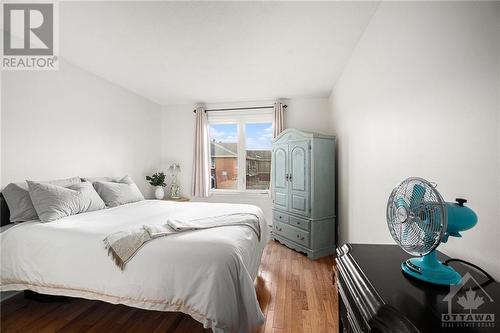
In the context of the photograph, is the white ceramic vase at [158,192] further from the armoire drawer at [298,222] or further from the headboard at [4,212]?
the armoire drawer at [298,222]

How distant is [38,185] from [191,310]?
1.95 metres

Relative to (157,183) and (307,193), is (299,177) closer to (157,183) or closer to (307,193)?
(307,193)

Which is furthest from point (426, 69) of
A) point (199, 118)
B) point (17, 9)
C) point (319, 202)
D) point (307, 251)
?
point (199, 118)

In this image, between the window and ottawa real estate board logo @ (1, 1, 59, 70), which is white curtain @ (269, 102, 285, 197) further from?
ottawa real estate board logo @ (1, 1, 59, 70)

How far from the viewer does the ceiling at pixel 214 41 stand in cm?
180

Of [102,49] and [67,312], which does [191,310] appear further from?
[102,49]

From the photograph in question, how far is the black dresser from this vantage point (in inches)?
21.6

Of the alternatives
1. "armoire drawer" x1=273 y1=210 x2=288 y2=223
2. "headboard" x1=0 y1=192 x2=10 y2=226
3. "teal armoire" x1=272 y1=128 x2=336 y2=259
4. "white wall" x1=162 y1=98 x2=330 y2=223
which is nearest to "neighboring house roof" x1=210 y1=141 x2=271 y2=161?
"white wall" x1=162 y1=98 x2=330 y2=223

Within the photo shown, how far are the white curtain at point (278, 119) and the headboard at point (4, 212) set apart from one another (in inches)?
139

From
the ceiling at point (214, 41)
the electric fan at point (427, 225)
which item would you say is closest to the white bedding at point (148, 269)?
the electric fan at point (427, 225)

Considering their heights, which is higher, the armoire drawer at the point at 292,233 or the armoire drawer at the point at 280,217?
the armoire drawer at the point at 280,217

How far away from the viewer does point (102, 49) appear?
8.00ft

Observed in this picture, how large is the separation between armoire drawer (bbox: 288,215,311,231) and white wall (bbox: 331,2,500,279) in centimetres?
102

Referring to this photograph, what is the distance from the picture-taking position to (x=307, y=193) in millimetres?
3111
